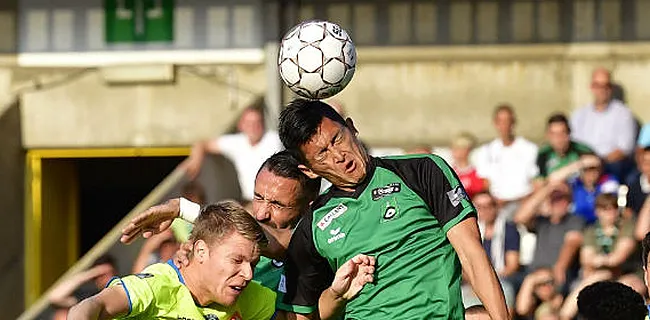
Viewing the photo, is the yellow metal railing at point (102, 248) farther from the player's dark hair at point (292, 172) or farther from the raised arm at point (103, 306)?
the raised arm at point (103, 306)

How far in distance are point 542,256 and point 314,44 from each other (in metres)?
5.87

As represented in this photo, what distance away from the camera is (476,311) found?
282 inches

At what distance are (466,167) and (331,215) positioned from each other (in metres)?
7.55

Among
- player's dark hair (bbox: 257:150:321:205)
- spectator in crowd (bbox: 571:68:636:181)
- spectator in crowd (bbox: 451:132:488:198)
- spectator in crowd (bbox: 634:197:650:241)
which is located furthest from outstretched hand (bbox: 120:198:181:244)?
spectator in crowd (bbox: 571:68:636:181)

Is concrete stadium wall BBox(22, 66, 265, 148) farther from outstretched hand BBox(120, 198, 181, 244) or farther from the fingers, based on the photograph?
the fingers

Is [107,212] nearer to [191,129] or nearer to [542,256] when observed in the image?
[191,129]

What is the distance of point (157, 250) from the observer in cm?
1327

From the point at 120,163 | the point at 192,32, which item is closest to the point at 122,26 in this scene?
the point at 192,32

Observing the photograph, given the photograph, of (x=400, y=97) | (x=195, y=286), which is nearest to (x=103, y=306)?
(x=195, y=286)

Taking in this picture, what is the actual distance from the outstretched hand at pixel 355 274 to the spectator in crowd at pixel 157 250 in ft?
21.9

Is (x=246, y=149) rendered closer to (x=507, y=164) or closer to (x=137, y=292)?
(x=507, y=164)

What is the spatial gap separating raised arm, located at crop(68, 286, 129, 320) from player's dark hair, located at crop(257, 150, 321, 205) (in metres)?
1.20

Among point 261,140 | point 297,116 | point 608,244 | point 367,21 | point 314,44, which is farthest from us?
point 367,21

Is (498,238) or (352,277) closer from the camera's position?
(352,277)
